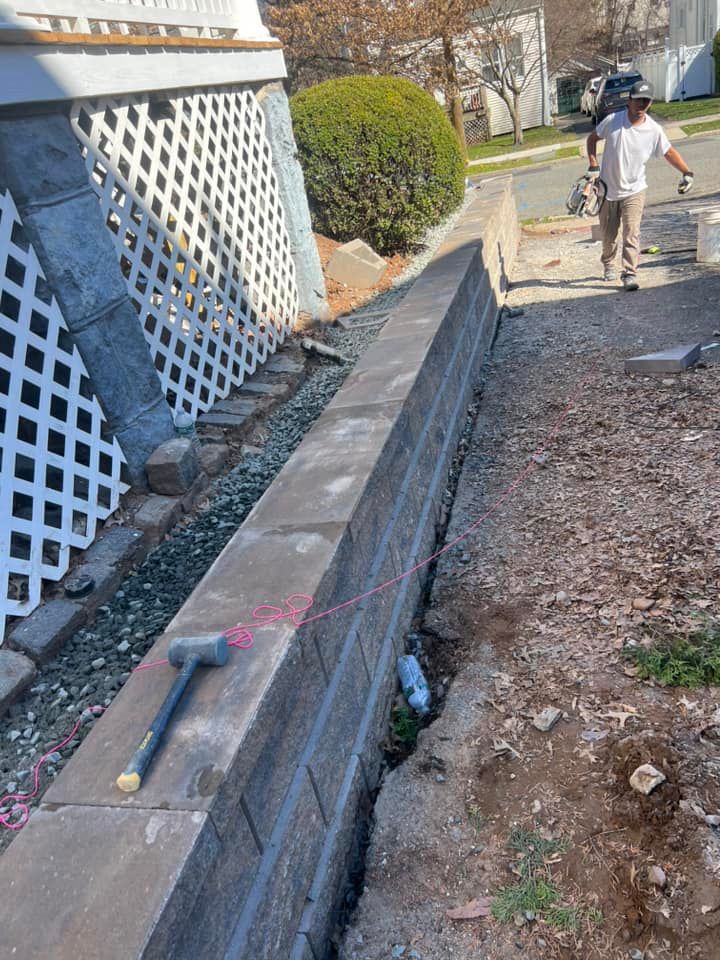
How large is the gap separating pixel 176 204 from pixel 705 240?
17.1 ft

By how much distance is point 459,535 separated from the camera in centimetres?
348

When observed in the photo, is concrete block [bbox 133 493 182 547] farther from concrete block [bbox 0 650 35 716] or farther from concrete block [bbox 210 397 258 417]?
concrete block [bbox 210 397 258 417]

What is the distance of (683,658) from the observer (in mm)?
2396

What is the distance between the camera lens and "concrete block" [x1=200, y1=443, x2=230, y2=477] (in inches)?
153

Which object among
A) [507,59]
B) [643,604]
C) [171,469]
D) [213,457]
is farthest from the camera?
[507,59]

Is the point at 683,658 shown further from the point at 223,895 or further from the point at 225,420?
the point at 225,420

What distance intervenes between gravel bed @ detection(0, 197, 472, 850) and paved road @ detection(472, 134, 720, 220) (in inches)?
351

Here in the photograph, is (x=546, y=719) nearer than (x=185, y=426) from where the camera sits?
Yes

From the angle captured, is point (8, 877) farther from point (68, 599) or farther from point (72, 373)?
point (72, 373)

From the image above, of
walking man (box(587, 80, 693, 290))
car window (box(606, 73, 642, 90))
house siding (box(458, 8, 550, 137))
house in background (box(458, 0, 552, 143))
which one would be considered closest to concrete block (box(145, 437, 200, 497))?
walking man (box(587, 80, 693, 290))

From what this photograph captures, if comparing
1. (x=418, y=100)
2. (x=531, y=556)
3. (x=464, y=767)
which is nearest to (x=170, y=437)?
(x=531, y=556)

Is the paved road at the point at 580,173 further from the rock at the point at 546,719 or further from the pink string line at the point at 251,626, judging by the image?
the pink string line at the point at 251,626

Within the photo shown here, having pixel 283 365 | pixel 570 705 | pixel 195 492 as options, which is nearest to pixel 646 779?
pixel 570 705

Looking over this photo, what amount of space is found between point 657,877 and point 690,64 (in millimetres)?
28300
